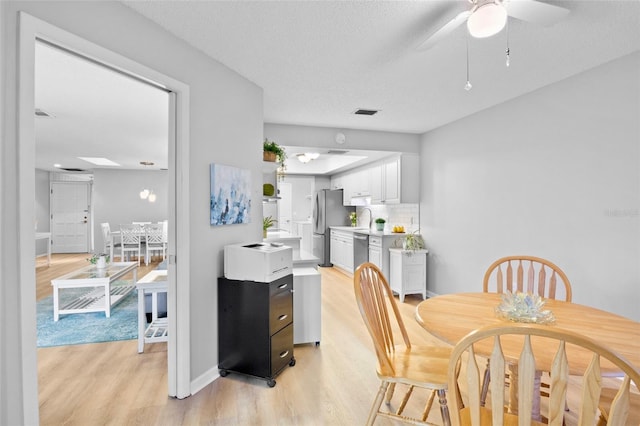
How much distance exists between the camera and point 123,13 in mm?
1942

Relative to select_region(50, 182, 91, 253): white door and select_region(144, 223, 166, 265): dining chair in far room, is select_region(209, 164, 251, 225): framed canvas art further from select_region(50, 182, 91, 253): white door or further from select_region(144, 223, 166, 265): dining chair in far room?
select_region(50, 182, 91, 253): white door

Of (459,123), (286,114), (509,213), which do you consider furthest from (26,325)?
(459,123)

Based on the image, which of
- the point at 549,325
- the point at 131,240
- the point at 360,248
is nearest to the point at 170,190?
the point at 549,325

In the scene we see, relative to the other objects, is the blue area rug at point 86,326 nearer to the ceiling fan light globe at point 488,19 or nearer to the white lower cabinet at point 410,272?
the white lower cabinet at point 410,272

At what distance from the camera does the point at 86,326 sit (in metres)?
3.78

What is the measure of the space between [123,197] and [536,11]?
32.9ft

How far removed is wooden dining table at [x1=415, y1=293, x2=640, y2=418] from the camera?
1307mm

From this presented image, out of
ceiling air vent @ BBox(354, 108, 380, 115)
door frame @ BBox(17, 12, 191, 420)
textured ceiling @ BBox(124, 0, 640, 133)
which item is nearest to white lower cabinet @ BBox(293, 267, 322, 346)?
door frame @ BBox(17, 12, 191, 420)

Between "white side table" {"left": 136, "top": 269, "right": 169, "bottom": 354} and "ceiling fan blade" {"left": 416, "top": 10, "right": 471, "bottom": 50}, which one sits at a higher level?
"ceiling fan blade" {"left": 416, "top": 10, "right": 471, "bottom": 50}

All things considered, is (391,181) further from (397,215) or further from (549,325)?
(549,325)

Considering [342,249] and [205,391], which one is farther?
[342,249]

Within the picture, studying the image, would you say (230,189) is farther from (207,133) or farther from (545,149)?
(545,149)

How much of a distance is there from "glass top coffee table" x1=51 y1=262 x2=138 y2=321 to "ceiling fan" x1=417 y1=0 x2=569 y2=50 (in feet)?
14.4

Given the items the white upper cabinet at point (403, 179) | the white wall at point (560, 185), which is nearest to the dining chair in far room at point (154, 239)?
the white upper cabinet at point (403, 179)
